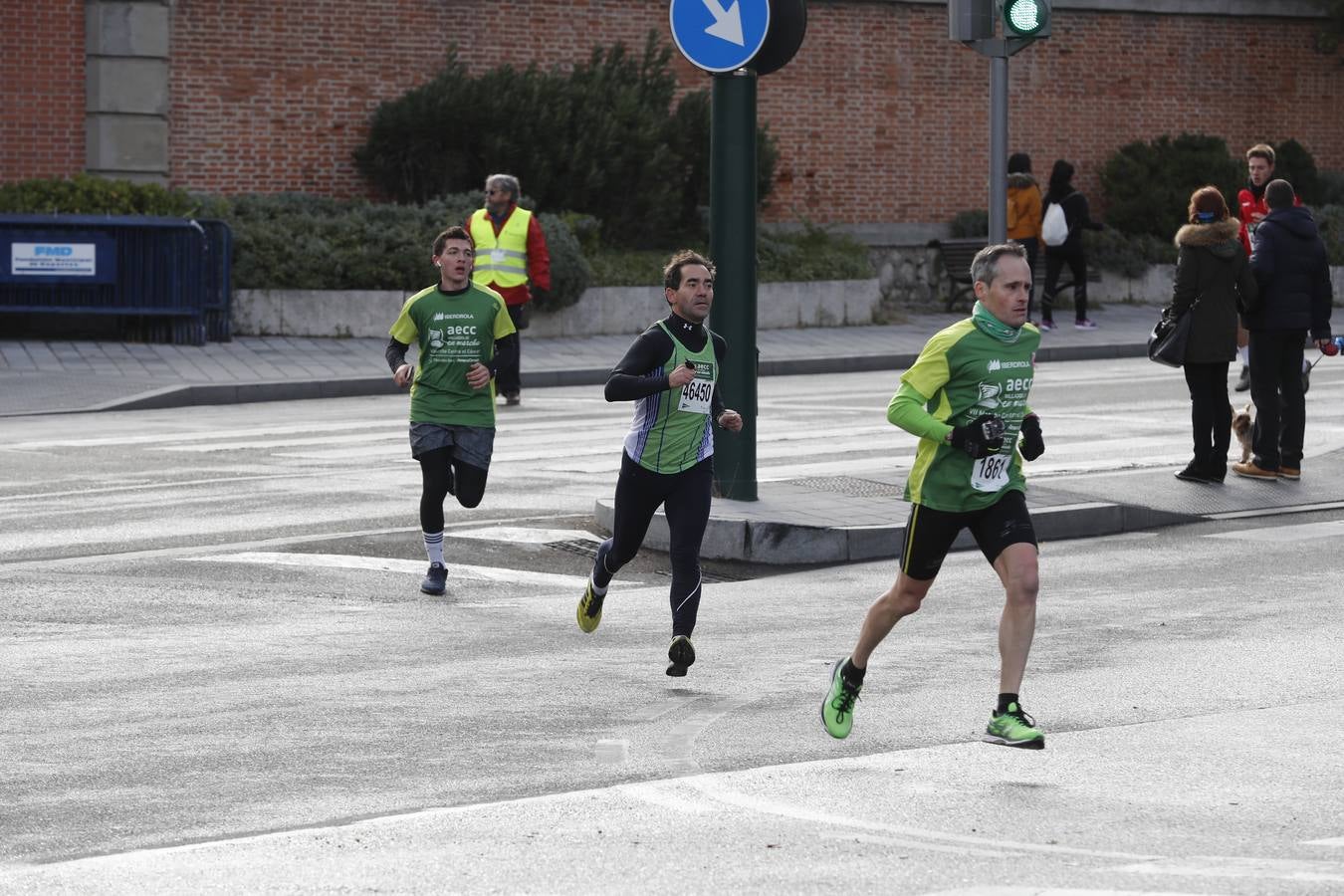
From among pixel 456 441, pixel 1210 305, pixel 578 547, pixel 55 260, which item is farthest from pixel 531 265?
pixel 456 441

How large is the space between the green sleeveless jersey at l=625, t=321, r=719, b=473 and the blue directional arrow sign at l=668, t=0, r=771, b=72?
3323 millimetres

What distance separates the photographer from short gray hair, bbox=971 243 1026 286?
734cm

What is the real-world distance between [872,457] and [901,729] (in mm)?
7447

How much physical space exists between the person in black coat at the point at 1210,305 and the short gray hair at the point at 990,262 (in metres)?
6.34

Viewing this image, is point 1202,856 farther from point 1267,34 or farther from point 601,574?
point 1267,34

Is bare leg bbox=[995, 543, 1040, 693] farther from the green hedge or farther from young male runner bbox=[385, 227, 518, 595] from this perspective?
the green hedge

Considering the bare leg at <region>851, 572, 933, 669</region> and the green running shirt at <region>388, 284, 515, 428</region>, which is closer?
the bare leg at <region>851, 572, 933, 669</region>

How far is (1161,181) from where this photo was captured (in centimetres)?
3111

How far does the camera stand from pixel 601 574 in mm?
8969

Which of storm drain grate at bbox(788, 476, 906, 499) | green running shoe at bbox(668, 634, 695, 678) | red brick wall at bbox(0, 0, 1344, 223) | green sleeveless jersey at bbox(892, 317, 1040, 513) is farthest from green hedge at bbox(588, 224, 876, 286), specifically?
green sleeveless jersey at bbox(892, 317, 1040, 513)

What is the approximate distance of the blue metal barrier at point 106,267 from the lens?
22109 millimetres

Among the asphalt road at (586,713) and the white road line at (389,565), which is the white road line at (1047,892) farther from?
the white road line at (389,565)

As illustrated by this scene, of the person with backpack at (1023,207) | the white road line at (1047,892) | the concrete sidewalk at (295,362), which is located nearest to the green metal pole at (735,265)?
the white road line at (1047,892)

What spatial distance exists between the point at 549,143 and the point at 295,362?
20.8 ft
